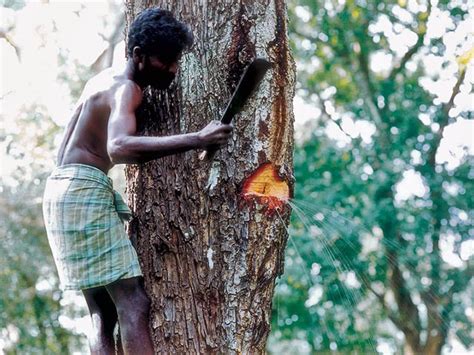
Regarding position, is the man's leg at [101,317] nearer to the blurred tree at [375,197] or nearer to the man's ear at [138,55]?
the man's ear at [138,55]

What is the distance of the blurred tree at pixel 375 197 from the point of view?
44.0 feet

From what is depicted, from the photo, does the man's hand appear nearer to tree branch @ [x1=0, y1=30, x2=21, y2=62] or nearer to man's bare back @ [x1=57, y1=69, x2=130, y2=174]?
man's bare back @ [x1=57, y1=69, x2=130, y2=174]

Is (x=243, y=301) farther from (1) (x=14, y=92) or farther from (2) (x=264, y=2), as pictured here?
(1) (x=14, y=92)

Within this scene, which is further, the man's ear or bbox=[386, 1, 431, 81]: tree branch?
bbox=[386, 1, 431, 81]: tree branch

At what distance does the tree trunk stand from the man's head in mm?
113

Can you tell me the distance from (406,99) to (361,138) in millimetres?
1171

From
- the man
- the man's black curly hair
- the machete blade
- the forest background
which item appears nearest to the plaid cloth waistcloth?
the man

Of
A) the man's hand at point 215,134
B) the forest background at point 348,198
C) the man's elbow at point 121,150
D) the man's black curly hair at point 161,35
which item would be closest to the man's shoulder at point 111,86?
the man's black curly hair at point 161,35

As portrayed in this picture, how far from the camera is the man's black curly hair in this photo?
10.8 feet

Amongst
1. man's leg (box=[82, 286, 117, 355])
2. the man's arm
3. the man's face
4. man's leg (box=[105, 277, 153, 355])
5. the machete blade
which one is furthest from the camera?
man's leg (box=[82, 286, 117, 355])

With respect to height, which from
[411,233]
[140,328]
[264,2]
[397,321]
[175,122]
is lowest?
[397,321]

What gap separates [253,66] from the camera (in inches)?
109

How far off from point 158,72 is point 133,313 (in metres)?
1.07

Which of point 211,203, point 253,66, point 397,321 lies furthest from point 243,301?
point 397,321
